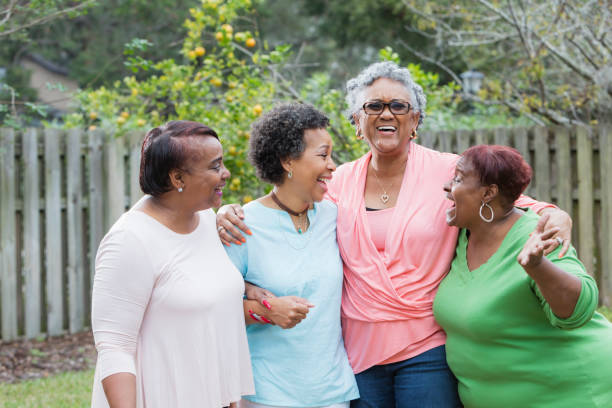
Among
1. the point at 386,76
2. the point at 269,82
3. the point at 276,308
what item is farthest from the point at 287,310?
the point at 269,82

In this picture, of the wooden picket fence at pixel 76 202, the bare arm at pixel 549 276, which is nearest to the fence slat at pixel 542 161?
the wooden picket fence at pixel 76 202

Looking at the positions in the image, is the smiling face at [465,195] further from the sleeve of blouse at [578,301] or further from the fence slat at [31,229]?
the fence slat at [31,229]

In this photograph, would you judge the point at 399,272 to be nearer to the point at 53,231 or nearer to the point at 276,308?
the point at 276,308

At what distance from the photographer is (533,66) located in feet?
22.7

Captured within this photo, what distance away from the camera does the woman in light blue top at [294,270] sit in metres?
2.77

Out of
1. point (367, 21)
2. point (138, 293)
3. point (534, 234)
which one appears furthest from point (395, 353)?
point (367, 21)

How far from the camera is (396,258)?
2984 mm

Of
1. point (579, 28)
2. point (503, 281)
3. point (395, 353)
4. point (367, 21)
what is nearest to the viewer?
point (503, 281)

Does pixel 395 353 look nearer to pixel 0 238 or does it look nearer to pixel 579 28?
pixel 0 238

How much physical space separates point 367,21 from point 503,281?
51.9 ft

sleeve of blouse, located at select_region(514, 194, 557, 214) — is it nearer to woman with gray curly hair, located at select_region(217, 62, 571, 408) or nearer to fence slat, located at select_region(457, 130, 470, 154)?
woman with gray curly hair, located at select_region(217, 62, 571, 408)

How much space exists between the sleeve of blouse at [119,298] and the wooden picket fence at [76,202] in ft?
15.4

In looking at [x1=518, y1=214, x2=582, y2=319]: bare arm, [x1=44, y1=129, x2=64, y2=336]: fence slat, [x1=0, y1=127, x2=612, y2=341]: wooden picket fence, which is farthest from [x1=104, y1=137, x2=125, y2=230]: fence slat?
[x1=518, y1=214, x2=582, y2=319]: bare arm

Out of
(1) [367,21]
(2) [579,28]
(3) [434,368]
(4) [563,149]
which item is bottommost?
(3) [434,368]
